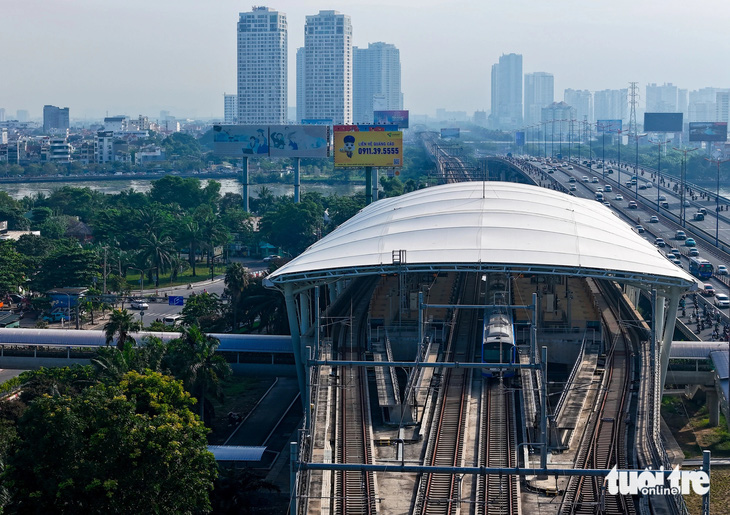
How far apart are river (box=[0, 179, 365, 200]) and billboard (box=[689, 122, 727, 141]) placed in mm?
47638

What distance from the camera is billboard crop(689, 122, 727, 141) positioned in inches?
5689

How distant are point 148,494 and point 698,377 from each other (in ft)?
66.2

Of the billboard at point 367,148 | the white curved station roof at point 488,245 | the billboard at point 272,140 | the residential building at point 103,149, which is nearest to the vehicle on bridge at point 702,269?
the white curved station roof at point 488,245

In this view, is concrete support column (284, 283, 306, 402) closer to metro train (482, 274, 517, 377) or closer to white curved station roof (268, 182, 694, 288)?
white curved station roof (268, 182, 694, 288)

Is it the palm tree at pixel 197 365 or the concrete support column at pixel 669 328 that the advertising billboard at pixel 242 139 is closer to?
the palm tree at pixel 197 365

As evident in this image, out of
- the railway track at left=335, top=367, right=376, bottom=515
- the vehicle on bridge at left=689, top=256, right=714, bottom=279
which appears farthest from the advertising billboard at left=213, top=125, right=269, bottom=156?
the railway track at left=335, top=367, right=376, bottom=515

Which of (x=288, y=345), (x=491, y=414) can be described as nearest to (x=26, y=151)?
(x=288, y=345)

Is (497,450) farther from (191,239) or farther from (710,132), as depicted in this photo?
(710,132)

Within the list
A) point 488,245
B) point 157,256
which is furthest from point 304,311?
point 157,256

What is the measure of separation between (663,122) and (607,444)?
140707 mm

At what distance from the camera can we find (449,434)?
2495 cm

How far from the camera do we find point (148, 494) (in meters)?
20.5

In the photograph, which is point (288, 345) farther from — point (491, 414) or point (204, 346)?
point (491, 414)

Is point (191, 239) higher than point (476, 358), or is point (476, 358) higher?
point (191, 239)
